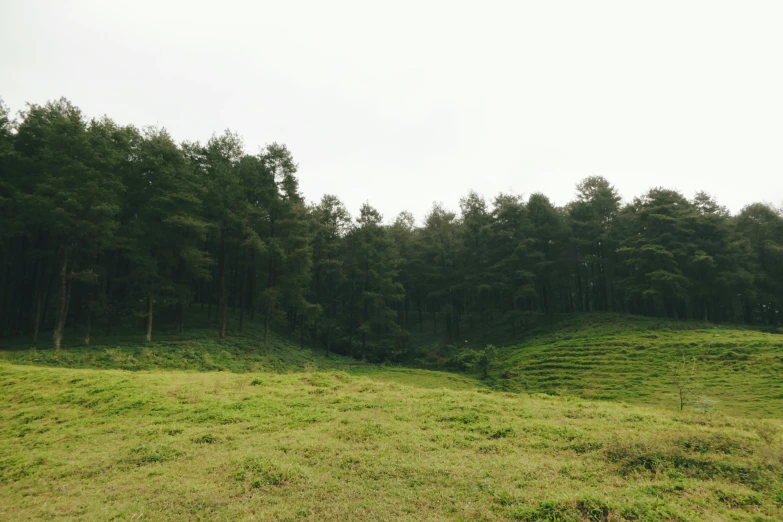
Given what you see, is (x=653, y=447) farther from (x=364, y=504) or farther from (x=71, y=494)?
(x=71, y=494)

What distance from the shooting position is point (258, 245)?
107ft

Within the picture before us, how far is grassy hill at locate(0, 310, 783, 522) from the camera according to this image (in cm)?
756

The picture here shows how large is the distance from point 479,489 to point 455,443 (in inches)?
126

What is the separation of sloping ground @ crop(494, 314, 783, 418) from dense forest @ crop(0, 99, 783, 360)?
8.36 m

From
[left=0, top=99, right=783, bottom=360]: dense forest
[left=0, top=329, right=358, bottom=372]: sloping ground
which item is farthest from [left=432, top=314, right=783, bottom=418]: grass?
[left=0, top=329, right=358, bottom=372]: sloping ground

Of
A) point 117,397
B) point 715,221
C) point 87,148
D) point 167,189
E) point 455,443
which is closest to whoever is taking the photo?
point 455,443

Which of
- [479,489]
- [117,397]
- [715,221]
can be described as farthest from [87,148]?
[715,221]

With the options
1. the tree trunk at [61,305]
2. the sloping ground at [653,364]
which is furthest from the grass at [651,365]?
the tree trunk at [61,305]

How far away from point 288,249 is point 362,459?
28227 mm

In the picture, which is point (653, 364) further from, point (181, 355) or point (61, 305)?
point (61, 305)

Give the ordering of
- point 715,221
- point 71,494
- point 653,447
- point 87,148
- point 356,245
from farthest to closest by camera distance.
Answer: point 356,245 < point 715,221 < point 87,148 < point 653,447 < point 71,494

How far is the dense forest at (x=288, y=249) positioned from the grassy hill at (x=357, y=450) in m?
10.0

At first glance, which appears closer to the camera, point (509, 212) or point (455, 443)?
point (455, 443)

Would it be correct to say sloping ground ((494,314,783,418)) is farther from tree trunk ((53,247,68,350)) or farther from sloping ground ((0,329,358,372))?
tree trunk ((53,247,68,350))
